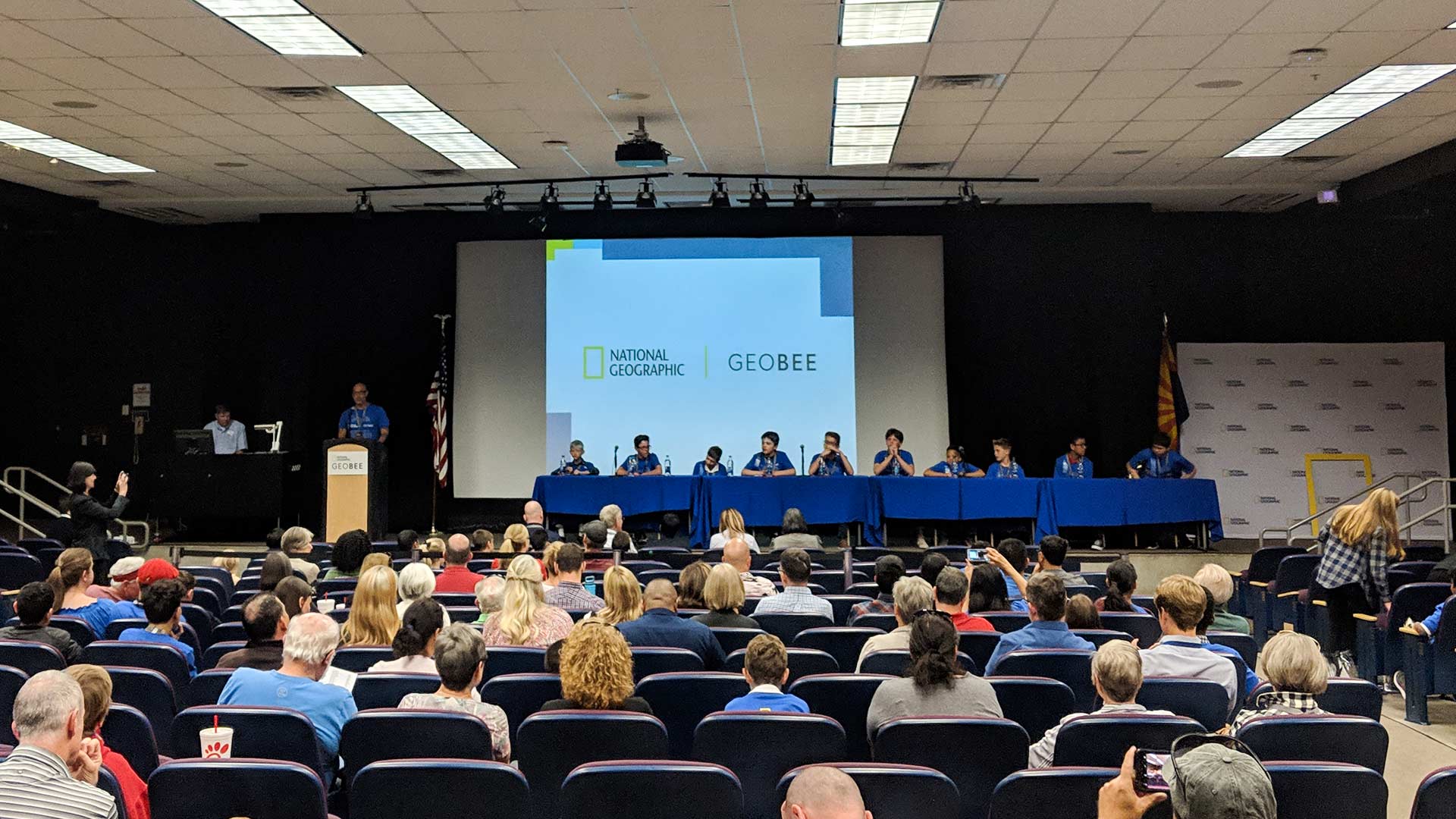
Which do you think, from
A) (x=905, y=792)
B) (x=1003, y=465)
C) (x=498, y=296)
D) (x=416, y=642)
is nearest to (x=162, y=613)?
(x=416, y=642)

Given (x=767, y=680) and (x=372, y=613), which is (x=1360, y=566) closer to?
(x=767, y=680)

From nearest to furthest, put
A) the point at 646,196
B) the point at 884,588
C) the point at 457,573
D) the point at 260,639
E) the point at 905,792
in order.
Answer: the point at 905,792
the point at 260,639
the point at 884,588
the point at 457,573
the point at 646,196

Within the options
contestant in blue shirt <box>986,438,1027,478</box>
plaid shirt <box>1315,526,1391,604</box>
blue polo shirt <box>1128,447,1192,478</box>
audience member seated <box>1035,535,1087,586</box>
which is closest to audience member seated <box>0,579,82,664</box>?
audience member seated <box>1035,535,1087,586</box>

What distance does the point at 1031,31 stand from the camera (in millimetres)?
7781

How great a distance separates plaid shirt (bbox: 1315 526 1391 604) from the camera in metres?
7.52

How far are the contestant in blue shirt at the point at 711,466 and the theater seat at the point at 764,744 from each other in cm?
962

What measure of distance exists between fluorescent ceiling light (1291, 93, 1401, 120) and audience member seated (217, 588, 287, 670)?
864 centimetres

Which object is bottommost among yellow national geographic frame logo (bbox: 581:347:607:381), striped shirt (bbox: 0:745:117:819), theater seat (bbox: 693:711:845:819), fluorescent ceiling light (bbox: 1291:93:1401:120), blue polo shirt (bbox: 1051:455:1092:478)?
theater seat (bbox: 693:711:845:819)

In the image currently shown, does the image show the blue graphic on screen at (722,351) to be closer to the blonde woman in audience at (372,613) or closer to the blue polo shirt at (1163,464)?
the blue polo shirt at (1163,464)

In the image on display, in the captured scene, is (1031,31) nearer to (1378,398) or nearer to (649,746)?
(649,746)

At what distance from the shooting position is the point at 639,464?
1376 centimetres

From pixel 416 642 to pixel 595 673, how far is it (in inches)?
38.1

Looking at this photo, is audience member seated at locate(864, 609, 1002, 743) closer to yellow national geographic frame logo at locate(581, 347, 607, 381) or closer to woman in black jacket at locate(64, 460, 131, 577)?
woman in black jacket at locate(64, 460, 131, 577)

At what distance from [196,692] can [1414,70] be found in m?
8.79
